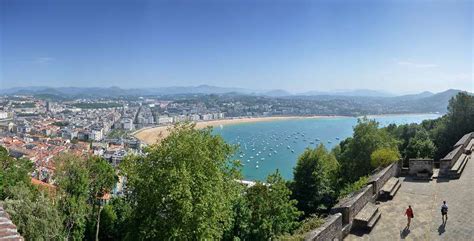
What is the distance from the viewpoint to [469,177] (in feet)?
50.5

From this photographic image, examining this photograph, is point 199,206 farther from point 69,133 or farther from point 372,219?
point 69,133

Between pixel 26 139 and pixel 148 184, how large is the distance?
421 feet

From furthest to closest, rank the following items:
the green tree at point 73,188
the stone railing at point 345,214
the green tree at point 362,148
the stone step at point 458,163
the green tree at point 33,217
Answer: the green tree at point 73,188 < the green tree at point 362,148 < the green tree at point 33,217 < the stone step at point 458,163 < the stone railing at point 345,214

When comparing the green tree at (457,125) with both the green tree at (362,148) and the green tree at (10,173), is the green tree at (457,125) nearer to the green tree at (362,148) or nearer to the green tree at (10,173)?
the green tree at (362,148)

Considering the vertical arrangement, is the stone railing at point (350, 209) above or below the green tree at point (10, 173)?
above

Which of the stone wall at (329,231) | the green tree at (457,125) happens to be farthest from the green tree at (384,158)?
the green tree at (457,125)

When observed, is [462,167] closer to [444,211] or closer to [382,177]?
[382,177]

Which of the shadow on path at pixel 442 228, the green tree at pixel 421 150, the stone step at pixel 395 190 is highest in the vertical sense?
the stone step at pixel 395 190

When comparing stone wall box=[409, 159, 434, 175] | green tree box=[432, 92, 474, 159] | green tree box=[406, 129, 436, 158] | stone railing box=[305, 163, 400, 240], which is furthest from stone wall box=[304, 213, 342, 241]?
green tree box=[432, 92, 474, 159]

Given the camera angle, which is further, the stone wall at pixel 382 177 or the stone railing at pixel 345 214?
the stone wall at pixel 382 177

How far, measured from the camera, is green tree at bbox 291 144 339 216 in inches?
966

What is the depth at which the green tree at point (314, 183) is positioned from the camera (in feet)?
80.5

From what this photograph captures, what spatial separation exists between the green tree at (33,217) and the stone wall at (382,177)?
1476 centimetres

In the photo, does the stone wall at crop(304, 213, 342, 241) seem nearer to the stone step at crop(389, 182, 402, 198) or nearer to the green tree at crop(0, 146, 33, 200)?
the stone step at crop(389, 182, 402, 198)
